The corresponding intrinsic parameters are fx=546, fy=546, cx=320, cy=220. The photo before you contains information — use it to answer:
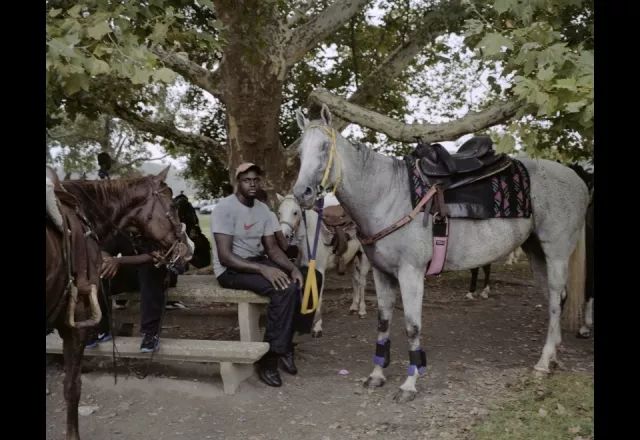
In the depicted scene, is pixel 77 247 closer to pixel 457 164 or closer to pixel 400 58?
pixel 457 164

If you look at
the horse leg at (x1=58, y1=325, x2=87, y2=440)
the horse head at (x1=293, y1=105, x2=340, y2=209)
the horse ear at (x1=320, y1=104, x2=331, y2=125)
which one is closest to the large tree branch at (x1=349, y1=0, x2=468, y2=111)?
the horse ear at (x1=320, y1=104, x2=331, y2=125)

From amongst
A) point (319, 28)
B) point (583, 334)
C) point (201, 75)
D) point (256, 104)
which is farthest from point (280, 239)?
point (319, 28)

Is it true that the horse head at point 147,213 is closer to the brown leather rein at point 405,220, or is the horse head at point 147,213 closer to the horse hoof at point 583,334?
the brown leather rein at point 405,220

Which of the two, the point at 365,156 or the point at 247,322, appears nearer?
the point at 365,156

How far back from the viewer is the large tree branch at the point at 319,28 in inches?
350

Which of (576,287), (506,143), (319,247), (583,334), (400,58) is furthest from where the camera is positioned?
(400,58)

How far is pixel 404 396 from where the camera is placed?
4.45 m

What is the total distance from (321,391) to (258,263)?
1269 millimetres

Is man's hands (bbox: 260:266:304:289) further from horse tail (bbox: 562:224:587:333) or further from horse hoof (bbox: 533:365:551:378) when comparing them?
horse tail (bbox: 562:224:587:333)

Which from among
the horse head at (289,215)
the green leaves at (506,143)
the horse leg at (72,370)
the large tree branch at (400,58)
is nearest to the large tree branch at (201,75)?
the large tree branch at (400,58)

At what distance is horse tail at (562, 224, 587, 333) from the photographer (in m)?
5.59
